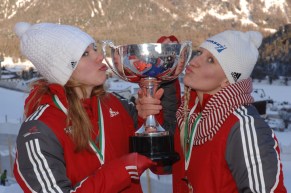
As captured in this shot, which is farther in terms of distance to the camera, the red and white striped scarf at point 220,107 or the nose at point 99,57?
the nose at point 99,57

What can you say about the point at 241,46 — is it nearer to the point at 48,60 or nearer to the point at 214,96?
the point at 214,96

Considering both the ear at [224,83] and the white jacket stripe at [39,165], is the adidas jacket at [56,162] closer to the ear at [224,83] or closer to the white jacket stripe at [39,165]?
the white jacket stripe at [39,165]

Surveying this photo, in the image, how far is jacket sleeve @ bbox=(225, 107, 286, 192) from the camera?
1.22 m

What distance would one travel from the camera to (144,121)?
4.98 feet

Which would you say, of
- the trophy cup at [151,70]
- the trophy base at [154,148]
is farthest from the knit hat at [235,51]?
the trophy base at [154,148]

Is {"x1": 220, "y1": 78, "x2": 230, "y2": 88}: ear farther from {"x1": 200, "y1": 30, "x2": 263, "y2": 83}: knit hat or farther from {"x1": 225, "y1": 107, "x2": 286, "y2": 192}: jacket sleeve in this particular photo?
{"x1": 225, "y1": 107, "x2": 286, "y2": 192}: jacket sleeve

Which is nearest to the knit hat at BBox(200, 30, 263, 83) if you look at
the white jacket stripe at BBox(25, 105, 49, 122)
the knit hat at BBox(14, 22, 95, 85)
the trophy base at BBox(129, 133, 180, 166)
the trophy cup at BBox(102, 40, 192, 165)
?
the trophy cup at BBox(102, 40, 192, 165)

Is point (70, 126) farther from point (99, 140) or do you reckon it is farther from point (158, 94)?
point (158, 94)

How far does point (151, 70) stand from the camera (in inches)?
59.4

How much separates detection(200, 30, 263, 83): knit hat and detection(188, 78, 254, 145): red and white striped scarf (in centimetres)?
6

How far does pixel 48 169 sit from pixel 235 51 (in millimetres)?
584

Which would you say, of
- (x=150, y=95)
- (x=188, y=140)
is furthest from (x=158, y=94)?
(x=188, y=140)

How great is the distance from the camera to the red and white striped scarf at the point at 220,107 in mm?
1298

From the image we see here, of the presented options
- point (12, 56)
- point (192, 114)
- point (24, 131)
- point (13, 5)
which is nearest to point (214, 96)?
point (192, 114)
